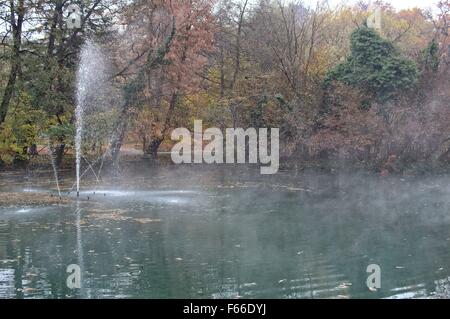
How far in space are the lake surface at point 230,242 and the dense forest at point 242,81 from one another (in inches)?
196

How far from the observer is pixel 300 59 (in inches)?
1190

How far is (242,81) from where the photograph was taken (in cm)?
3156

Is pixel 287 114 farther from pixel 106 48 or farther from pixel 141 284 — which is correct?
pixel 141 284

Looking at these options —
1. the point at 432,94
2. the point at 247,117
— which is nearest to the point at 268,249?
the point at 432,94

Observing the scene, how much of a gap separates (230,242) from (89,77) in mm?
20805

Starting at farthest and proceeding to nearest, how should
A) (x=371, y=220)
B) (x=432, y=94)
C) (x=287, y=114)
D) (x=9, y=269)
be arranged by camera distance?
(x=287, y=114) → (x=432, y=94) → (x=371, y=220) → (x=9, y=269)

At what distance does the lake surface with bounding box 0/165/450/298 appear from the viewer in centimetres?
863

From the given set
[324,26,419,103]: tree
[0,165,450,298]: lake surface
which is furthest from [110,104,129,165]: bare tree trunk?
[324,26,419,103]: tree

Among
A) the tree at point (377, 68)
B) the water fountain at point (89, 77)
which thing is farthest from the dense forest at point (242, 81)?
the water fountain at point (89, 77)

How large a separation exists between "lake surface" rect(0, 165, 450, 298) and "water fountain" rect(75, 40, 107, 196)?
9090mm

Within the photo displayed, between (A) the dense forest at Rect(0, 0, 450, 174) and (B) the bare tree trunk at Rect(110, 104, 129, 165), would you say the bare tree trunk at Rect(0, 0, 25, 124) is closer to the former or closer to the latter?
(A) the dense forest at Rect(0, 0, 450, 174)

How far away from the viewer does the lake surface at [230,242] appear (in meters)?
8.63
